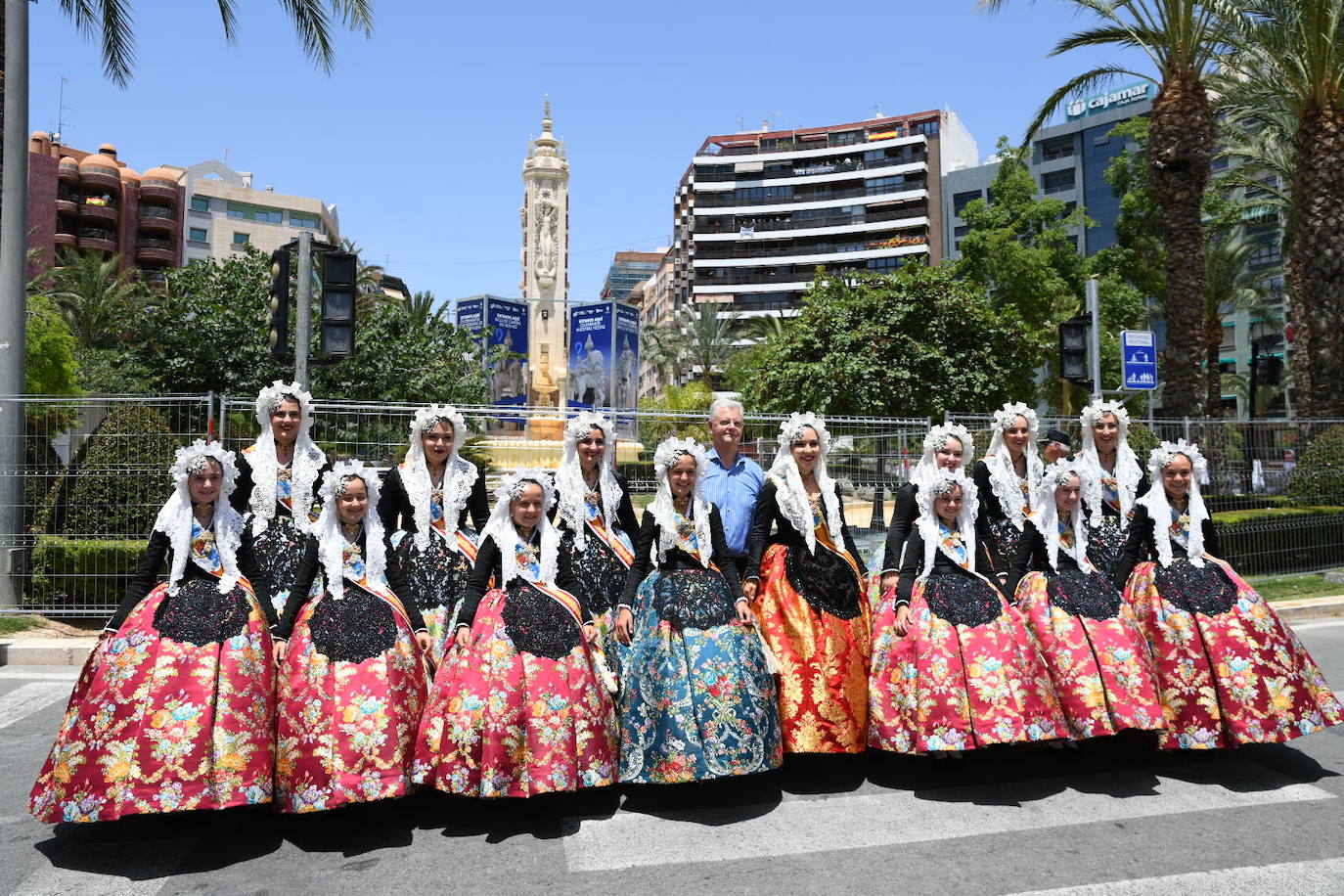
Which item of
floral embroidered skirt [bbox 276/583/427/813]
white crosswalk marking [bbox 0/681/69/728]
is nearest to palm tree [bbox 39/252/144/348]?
white crosswalk marking [bbox 0/681/69/728]

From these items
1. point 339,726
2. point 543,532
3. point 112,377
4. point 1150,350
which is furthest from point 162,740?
point 112,377

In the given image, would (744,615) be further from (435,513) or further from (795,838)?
(435,513)

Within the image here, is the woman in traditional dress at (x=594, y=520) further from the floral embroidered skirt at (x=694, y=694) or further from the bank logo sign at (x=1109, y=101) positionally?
the bank logo sign at (x=1109, y=101)

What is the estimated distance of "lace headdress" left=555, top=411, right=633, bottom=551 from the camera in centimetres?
512

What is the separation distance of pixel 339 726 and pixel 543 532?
4.37 ft

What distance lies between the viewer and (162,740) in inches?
153

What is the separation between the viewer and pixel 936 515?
518 cm

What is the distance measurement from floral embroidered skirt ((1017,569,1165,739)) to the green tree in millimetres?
16618

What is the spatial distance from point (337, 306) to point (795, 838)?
22.6 feet

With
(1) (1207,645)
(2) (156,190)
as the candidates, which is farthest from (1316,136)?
(2) (156,190)

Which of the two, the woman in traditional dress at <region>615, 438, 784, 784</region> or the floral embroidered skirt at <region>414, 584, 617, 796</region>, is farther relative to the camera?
the woman in traditional dress at <region>615, 438, 784, 784</region>

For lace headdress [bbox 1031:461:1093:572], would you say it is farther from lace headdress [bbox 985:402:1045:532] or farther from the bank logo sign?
the bank logo sign

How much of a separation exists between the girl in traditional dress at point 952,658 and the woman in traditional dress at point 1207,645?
75 centimetres

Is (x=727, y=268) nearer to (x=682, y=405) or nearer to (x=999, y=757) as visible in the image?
(x=682, y=405)
